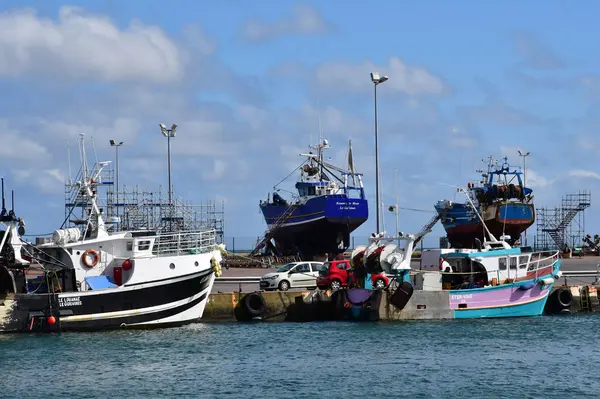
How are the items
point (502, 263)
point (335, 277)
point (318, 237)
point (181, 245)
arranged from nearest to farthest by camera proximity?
point (181, 245) < point (502, 263) < point (335, 277) < point (318, 237)

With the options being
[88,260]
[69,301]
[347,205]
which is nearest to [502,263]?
[88,260]

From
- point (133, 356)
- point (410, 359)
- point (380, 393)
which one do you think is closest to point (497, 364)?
point (410, 359)

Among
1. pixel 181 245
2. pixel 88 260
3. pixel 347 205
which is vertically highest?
pixel 347 205

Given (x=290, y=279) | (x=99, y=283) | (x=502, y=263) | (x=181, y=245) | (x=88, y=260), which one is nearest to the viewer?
(x=99, y=283)

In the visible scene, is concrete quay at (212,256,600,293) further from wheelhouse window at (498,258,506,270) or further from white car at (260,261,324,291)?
wheelhouse window at (498,258,506,270)

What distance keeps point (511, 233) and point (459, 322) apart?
52.7 metres

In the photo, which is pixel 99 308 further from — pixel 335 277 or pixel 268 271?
pixel 268 271

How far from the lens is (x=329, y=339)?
4188cm

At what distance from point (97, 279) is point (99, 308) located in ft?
5.09

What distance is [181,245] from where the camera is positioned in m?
47.0

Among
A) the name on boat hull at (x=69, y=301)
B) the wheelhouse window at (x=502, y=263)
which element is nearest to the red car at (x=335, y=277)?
the wheelhouse window at (x=502, y=263)

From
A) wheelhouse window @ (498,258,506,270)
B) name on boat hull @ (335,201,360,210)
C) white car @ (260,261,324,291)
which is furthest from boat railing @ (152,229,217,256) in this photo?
name on boat hull @ (335,201,360,210)

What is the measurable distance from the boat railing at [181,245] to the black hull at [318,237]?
4642 cm

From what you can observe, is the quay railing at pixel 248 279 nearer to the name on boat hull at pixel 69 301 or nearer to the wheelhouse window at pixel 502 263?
the wheelhouse window at pixel 502 263
